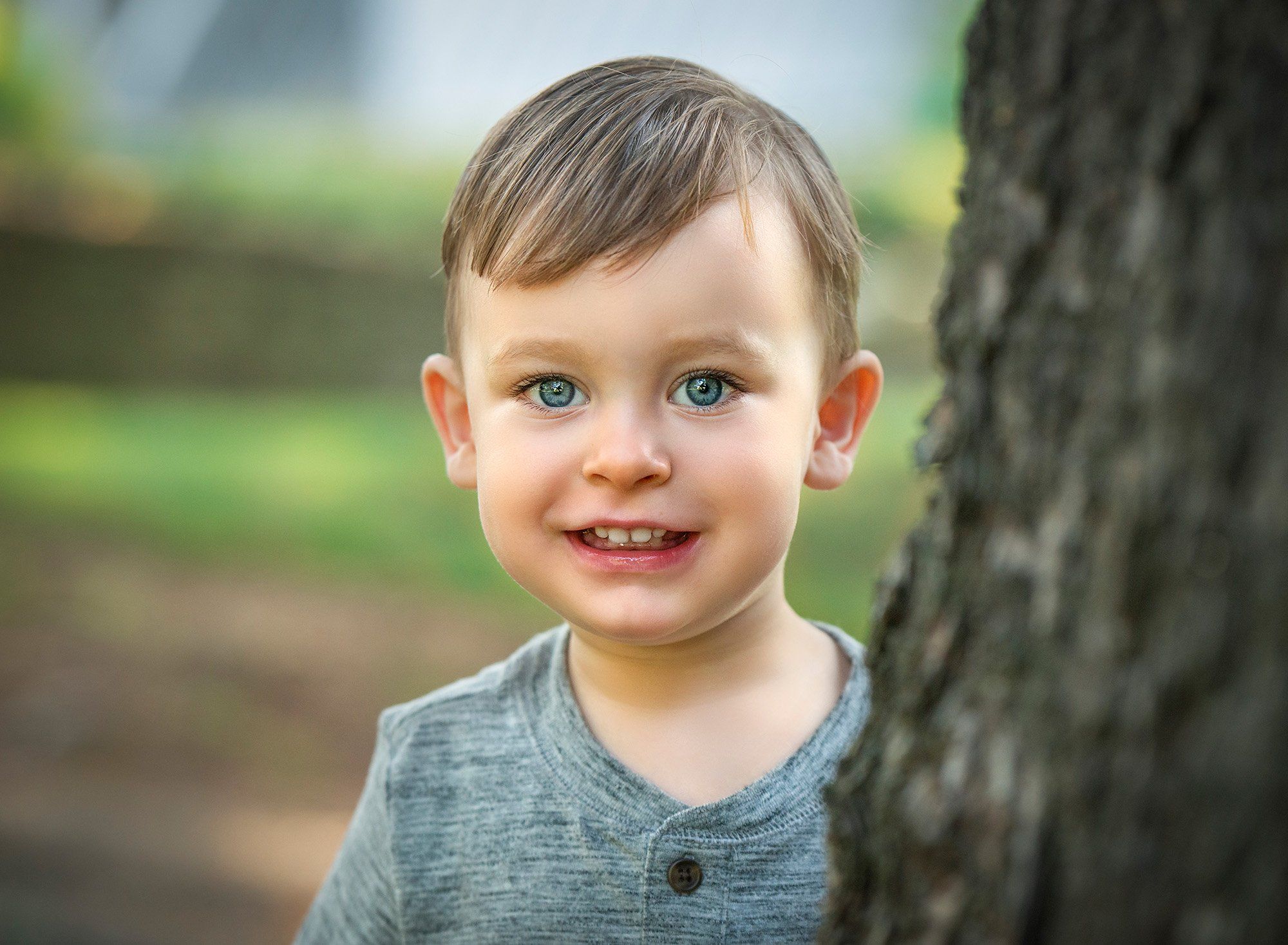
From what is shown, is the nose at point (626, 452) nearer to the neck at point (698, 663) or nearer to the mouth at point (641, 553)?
the mouth at point (641, 553)

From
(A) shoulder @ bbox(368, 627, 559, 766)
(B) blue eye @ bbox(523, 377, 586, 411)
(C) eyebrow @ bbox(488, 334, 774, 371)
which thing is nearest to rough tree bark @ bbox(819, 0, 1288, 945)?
(C) eyebrow @ bbox(488, 334, 774, 371)

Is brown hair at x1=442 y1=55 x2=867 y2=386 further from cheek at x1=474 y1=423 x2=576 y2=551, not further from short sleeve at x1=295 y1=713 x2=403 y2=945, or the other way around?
short sleeve at x1=295 y1=713 x2=403 y2=945

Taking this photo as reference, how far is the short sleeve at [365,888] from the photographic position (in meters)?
1.49

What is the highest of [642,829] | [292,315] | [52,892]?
[292,315]

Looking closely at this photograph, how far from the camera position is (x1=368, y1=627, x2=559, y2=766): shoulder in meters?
1.54

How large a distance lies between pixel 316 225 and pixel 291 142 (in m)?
0.51

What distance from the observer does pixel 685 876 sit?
135cm

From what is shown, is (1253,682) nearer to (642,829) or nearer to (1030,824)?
(1030,824)

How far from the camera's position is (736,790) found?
141 centimetres

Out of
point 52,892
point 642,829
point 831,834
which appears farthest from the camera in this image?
point 52,892

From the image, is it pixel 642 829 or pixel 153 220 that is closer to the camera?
pixel 642 829

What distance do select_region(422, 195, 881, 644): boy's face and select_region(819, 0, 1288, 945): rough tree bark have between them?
16.4 inches

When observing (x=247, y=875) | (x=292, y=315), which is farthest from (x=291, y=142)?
(x=247, y=875)

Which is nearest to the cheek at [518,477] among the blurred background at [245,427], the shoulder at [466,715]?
the shoulder at [466,715]
